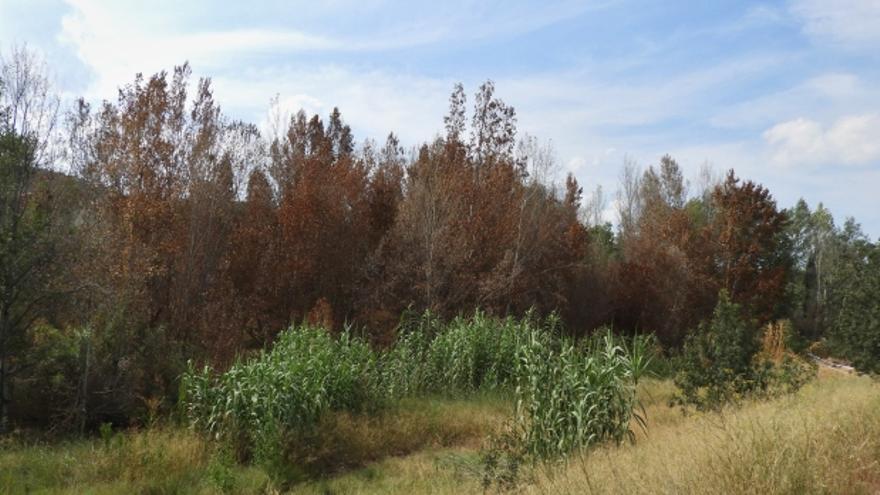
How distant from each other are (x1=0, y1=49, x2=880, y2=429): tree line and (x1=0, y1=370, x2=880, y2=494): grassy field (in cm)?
179

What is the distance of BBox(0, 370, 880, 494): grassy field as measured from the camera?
573 cm

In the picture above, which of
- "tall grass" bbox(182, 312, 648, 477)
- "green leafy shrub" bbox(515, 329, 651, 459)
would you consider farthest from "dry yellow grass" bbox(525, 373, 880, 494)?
"tall grass" bbox(182, 312, 648, 477)

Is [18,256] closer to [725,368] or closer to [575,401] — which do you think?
[575,401]

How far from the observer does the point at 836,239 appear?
5812cm

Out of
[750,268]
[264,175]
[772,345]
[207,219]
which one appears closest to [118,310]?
[207,219]

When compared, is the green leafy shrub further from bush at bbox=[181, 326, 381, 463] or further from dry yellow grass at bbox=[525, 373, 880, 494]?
bush at bbox=[181, 326, 381, 463]

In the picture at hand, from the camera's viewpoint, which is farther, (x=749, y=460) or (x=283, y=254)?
(x=283, y=254)

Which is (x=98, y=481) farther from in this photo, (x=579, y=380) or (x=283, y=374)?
(x=579, y=380)

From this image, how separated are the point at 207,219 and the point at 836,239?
53.7 m

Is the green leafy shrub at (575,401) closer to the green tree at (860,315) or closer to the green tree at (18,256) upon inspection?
the green tree at (860,315)

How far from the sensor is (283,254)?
19.8 meters

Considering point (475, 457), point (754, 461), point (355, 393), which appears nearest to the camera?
point (754, 461)

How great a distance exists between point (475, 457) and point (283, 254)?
1118 cm

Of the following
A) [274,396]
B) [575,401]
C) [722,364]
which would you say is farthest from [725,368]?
[274,396]
